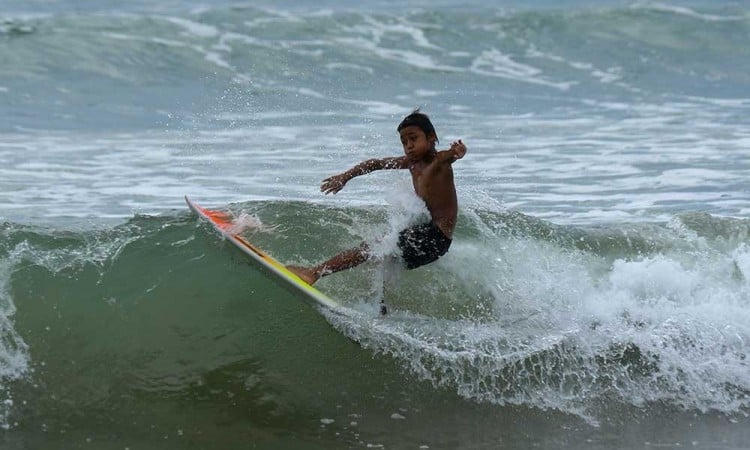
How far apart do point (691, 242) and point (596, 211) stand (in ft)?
5.21

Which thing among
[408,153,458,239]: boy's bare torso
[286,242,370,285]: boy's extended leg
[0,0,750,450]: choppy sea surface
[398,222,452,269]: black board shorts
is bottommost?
[0,0,750,450]: choppy sea surface

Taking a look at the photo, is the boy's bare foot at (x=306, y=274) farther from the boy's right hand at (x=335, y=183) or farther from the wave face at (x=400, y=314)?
the boy's right hand at (x=335, y=183)

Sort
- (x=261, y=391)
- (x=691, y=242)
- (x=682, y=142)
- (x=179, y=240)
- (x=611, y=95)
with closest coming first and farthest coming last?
(x=261, y=391) → (x=179, y=240) → (x=691, y=242) → (x=682, y=142) → (x=611, y=95)

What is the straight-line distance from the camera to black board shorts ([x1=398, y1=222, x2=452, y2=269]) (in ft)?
19.8

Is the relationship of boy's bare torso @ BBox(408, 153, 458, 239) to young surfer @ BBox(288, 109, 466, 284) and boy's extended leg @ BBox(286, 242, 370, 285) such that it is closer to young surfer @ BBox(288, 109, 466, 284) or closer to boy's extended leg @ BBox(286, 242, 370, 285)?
young surfer @ BBox(288, 109, 466, 284)

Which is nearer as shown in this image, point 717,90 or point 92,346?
point 92,346

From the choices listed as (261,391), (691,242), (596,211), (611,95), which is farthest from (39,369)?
(611,95)

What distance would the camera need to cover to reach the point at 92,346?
6.07 m

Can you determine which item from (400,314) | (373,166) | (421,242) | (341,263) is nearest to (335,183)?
(373,166)

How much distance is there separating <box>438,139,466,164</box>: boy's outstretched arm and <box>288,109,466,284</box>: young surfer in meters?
0.05

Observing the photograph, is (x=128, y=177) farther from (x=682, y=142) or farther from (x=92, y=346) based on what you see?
(x=682, y=142)

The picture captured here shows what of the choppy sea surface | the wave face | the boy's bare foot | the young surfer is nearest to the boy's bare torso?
Answer: the young surfer

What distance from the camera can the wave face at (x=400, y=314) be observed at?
5.77m

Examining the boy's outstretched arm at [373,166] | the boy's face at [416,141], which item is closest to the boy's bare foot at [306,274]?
the boy's outstretched arm at [373,166]
